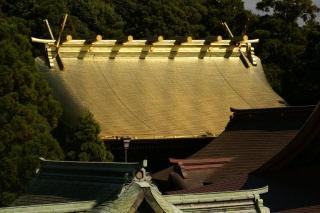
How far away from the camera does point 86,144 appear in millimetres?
17750

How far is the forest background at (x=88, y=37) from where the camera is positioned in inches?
658

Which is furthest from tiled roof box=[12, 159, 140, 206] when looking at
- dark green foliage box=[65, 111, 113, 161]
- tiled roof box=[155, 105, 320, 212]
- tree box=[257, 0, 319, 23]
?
tree box=[257, 0, 319, 23]

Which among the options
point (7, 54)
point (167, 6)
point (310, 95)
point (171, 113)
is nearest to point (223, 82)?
point (171, 113)

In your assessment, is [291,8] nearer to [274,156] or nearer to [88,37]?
[88,37]

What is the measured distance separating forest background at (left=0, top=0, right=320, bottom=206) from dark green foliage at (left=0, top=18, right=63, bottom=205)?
2cm

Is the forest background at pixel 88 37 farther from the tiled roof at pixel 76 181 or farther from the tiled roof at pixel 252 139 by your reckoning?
the tiled roof at pixel 76 181

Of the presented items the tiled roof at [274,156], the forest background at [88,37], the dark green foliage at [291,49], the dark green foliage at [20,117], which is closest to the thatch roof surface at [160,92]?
the forest background at [88,37]

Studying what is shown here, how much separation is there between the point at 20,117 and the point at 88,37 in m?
17.5

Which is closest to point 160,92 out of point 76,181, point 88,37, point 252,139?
point 252,139

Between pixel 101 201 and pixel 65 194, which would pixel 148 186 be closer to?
pixel 101 201

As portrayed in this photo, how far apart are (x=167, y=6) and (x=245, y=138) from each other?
28184 mm

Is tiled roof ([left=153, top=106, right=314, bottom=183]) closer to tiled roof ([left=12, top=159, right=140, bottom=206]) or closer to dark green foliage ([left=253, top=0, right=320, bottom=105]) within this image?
tiled roof ([left=12, top=159, right=140, bottom=206])

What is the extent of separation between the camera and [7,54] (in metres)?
17.5

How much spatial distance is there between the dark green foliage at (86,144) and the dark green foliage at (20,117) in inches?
23.0
